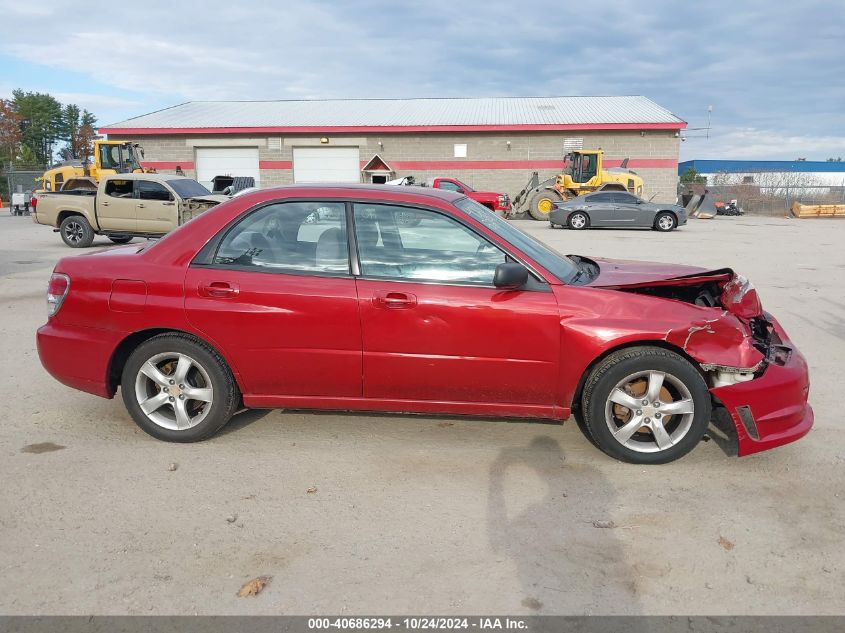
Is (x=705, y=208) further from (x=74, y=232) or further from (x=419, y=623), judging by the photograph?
(x=419, y=623)

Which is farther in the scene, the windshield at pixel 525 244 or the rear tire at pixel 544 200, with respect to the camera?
the rear tire at pixel 544 200

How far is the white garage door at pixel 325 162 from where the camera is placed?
39.7 m

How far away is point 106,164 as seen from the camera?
1120 inches

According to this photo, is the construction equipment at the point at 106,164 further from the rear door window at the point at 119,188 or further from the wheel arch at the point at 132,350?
the wheel arch at the point at 132,350

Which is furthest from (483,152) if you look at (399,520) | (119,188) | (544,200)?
(399,520)

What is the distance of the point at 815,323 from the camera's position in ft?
26.6

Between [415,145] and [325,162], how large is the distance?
5.31 meters

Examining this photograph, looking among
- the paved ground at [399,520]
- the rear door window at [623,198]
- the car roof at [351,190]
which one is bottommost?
the paved ground at [399,520]

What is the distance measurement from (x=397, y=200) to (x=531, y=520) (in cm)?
207

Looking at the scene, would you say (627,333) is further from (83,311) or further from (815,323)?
(815,323)

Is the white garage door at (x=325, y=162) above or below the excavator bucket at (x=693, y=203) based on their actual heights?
above

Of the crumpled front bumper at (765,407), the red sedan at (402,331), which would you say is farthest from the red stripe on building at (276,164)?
the crumpled front bumper at (765,407)

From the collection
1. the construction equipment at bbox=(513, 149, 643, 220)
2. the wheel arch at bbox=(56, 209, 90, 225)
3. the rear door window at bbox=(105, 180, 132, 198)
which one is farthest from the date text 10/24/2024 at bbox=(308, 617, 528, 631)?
the construction equipment at bbox=(513, 149, 643, 220)

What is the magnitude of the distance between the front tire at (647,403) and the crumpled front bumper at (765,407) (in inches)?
6.2
